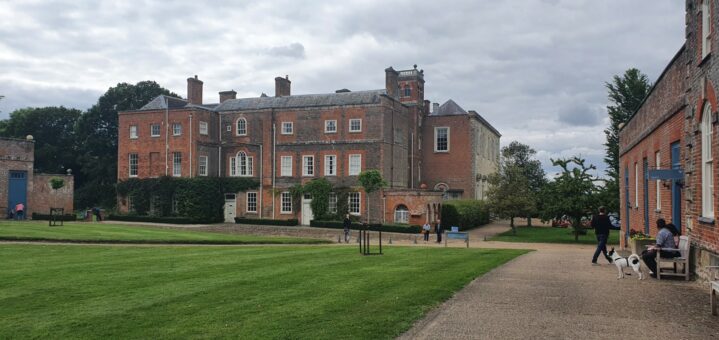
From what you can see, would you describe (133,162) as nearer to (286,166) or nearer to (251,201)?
(251,201)

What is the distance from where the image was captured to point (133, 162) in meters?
48.9

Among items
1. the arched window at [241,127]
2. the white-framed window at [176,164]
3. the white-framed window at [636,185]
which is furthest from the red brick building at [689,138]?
the white-framed window at [176,164]

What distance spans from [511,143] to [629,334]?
67.4 metres

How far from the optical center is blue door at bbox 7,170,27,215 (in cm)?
4103

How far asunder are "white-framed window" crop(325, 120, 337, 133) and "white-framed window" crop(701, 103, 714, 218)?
3472 cm

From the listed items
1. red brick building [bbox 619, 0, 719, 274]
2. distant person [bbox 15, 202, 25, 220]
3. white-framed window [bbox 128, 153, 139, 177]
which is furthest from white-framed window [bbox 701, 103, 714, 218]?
white-framed window [bbox 128, 153, 139, 177]

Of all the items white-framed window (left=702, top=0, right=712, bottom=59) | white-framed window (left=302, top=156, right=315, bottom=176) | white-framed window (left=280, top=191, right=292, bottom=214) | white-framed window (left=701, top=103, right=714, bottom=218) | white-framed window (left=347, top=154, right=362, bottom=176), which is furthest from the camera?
white-framed window (left=302, top=156, right=315, bottom=176)

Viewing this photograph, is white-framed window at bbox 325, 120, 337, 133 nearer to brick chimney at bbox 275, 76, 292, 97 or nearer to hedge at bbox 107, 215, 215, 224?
brick chimney at bbox 275, 76, 292, 97

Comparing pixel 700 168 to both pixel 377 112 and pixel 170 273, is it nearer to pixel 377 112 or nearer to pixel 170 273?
pixel 170 273

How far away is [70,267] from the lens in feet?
46.2

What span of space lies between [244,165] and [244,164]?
8 centimetres

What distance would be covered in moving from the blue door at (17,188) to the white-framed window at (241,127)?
15.3 metres

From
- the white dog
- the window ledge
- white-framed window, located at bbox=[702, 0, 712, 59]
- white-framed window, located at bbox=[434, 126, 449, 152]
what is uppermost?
white-framed window, located at bbox=[434, 126, 449, 152]

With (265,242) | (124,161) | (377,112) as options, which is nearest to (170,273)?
(265,242)
